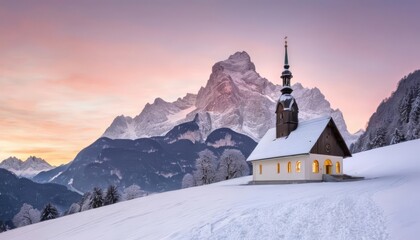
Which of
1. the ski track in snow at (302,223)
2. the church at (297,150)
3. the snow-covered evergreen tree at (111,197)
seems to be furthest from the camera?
the snow-covered evergreen tree at (111,197)

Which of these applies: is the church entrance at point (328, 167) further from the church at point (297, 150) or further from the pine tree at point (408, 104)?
the pine tree at point (408, 104)

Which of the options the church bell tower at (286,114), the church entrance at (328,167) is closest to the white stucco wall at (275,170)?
the church entrance at (328,167)

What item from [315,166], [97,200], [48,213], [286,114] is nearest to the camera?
[315,166]

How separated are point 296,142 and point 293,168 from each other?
3399 mm

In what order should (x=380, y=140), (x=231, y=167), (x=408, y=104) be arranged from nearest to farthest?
(x=380, y=140)
(x=231, y=167)
(x=408, y=104)

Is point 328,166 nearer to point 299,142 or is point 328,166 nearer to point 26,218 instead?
point 299,142

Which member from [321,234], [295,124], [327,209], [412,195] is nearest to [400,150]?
[295,124]

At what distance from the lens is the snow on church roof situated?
132ft

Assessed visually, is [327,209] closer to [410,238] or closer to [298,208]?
[298,208]

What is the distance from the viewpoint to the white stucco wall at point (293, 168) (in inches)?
1538

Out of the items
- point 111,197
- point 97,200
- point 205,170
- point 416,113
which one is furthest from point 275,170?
point 416,113

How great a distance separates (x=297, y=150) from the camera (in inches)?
1585

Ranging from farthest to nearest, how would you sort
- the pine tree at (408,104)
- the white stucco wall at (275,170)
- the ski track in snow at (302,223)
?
1. the pine tree at (408,104)
2. the white stucco wall at (275,170)
3. the ski track in snow at (302,223)

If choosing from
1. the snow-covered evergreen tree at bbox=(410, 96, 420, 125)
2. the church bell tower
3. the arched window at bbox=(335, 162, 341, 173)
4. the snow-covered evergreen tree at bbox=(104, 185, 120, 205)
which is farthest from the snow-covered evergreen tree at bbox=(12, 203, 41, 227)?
the snow-covered evergreen tree at bbox=(410, 96, 420, 125)
